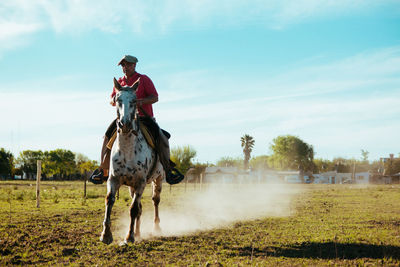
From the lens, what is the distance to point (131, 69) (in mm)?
8414

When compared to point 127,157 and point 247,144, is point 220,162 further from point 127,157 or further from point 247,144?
point 127,157

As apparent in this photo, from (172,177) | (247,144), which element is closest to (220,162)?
(247,144)

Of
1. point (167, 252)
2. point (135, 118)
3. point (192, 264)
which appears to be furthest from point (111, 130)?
point (192, 264)

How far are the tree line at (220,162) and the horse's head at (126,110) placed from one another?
42658mm

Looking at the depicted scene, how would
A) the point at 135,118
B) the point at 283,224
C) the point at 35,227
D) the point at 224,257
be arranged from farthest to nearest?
the point at 283,224
the point at 35,227
the point at 135,118
the point at 224,257

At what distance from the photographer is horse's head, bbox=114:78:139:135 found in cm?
654

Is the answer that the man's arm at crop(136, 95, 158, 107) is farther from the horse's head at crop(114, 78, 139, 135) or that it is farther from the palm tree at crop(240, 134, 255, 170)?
the palm tree at crop(240, 134, 255, 170)

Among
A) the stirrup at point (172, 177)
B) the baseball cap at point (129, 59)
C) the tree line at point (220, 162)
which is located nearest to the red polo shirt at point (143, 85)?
the baseball cap at point (129, 59)

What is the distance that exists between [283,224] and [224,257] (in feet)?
17.8

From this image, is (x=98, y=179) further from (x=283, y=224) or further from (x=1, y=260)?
(x=283, y=224)

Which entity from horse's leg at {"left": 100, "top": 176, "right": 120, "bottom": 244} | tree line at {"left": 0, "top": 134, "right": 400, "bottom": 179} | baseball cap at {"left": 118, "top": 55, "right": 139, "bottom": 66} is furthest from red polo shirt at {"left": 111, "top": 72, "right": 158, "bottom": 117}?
tree line at {"left": 0, "top": 134, "right": 400, "bottom": 179}

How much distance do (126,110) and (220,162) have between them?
148m

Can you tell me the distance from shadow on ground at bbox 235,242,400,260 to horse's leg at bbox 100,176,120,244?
108 inches

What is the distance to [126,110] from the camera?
6.57 metres
